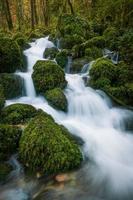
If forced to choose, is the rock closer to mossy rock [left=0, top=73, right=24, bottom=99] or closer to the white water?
the white water

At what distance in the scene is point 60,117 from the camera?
9.74 m

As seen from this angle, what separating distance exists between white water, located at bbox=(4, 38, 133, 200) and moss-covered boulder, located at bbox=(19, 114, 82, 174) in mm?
459

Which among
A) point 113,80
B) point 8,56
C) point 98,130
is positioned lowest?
point 98,130

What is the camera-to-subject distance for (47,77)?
1115 cm

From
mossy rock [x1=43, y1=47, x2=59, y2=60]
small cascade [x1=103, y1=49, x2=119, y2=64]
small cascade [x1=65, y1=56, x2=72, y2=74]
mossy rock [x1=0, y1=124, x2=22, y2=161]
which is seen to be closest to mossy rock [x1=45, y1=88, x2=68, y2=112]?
mossy rock [x1=0, y1=124, x2=22, y2=161]

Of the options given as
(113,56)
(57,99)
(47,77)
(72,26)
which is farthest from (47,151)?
(72,26)

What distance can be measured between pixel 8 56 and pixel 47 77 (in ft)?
5.42

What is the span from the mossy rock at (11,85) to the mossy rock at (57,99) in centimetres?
107

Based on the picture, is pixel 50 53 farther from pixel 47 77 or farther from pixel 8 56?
pixel 47 77

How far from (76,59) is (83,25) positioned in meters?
4.08

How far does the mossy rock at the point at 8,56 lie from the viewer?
1152cm

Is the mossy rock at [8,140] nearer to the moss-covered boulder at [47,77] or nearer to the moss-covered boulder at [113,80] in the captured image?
the moss-covered boulder at [47,77]

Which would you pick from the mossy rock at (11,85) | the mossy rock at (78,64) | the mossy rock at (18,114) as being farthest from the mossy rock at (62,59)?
the mossy rock at (18,114)

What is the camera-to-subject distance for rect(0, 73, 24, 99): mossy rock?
34.8 feet
